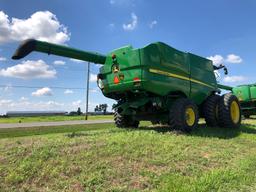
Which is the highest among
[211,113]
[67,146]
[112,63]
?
[112,63]

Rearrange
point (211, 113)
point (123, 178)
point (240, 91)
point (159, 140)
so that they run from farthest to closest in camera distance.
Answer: point (240, 91) < point (211, 113) < point (159, 140) < point (123, 178)

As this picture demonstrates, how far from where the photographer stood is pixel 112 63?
10.1 meters

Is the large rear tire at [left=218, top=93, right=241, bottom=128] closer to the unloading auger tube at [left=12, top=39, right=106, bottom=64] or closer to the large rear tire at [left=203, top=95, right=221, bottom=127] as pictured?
the large rear tire at [left=203, top=95, right=221, bottom=127]

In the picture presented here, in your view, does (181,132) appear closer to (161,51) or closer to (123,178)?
(161,51)

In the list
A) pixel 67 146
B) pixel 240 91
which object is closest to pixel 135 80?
pixel 67 146

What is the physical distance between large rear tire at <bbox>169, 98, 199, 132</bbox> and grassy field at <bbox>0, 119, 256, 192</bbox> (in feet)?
6.83

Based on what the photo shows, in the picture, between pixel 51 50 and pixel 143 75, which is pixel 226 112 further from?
pixel 51 50

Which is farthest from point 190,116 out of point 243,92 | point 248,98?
point 243,92

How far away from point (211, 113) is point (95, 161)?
7.25 metres

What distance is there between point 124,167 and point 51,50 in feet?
15.2

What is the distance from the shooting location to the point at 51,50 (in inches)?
340

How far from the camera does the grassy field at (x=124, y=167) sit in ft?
15.2

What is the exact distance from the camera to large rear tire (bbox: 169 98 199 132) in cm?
941

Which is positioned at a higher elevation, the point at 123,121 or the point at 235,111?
the point at 235,111
